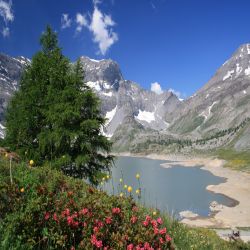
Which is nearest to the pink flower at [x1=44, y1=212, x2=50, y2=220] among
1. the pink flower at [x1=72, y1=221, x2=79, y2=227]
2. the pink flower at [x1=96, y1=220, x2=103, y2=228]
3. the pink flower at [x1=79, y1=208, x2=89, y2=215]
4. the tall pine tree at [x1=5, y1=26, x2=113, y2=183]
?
the pink flower at [x1=72, y1=221, x2=79, y2=227]

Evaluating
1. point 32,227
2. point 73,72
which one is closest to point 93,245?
point 32,227

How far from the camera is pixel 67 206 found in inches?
214

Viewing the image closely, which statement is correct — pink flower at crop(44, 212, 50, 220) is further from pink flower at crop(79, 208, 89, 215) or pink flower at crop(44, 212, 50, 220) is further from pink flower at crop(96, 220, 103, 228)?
pink flower at crop(96, 220, 103, 228)

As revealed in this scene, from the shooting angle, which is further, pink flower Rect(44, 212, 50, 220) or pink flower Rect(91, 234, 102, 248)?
pink flower Rect(44, 212, 50, 220)

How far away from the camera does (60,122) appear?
784 inches

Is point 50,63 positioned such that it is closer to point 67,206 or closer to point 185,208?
point 67,206

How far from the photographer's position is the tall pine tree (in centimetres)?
1973

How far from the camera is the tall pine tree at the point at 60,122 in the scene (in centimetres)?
1973

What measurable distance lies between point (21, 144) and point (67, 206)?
53.2 feet

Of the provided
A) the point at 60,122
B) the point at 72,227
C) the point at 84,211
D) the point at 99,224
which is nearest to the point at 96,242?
the point at 99,224

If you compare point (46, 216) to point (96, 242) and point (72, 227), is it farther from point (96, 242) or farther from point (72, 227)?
point (96, 242)

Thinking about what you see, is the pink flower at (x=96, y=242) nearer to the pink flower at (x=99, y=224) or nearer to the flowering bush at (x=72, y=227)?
the flowering bush at (x=72, y=227)

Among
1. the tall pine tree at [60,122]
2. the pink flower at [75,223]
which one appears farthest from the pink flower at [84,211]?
the tall pine tree at [60,122]

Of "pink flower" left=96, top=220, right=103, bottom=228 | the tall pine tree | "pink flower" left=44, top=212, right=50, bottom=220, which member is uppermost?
the tall pine tree
